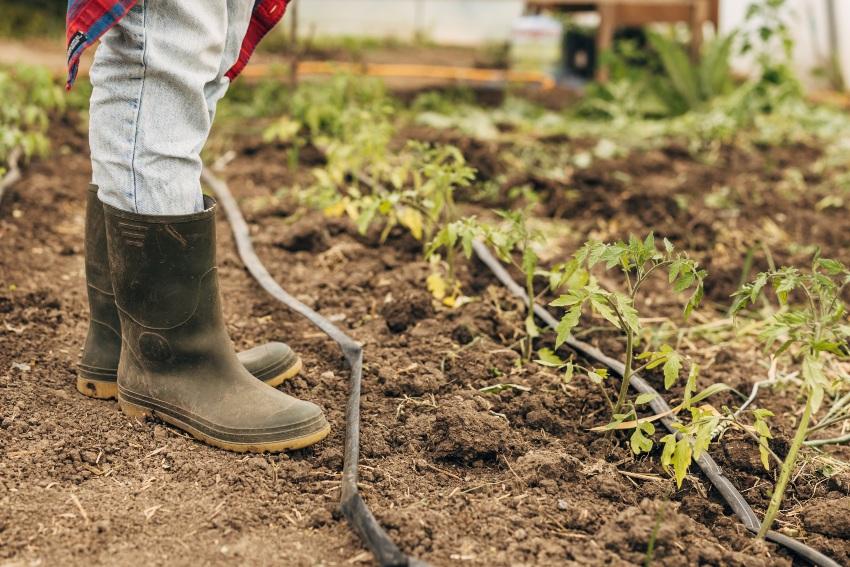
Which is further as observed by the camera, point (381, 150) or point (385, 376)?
point (381, 150)

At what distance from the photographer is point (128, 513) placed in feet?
5.53

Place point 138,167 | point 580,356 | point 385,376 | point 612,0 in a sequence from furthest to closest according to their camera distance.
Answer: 1. point 612,0
2. point 580,356
3. point 385,376
4. point 138,167

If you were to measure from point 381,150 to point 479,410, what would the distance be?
1.64 m

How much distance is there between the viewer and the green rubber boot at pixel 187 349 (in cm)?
187

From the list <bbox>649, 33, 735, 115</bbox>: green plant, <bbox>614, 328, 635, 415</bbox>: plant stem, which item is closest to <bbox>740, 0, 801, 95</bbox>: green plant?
<bbox>649, 33, 735, 115</bbox>: green plant

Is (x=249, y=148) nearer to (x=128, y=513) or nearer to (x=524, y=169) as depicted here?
(x=524, y=169)

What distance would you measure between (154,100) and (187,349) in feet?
1.73

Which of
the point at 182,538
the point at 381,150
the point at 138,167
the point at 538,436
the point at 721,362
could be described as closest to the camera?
the point at 182,538

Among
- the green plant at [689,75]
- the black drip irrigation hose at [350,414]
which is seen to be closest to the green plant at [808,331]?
the black drip irrigation hose at [350,414]

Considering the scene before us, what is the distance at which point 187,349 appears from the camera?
1.93 m

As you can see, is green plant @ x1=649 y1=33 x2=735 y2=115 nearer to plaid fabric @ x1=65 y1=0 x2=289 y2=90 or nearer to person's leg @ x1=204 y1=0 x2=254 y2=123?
person's leg @ x1=204 y1=0 x2=254 y2=123

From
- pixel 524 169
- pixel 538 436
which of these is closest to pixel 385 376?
pixel 538 436

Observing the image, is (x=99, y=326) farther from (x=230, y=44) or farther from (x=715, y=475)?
(x=715, y=475)

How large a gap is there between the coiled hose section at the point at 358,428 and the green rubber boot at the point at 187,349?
0.16 metres
